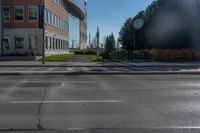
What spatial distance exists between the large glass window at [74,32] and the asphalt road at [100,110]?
84.9 m

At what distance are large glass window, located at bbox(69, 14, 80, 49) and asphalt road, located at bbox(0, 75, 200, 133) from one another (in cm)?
8494

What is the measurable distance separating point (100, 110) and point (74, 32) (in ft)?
324


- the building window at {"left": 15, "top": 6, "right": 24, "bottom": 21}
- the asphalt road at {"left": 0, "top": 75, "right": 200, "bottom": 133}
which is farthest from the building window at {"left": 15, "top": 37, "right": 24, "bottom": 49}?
the asphalt road at {"left": 0, "top": 75, "right": 200, "bottom": 133}

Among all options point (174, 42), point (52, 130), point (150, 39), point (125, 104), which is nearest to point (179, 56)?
point (174, 42)

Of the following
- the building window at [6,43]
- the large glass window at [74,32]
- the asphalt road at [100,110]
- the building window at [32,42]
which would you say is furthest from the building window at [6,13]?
the asphalt road at [100,110]

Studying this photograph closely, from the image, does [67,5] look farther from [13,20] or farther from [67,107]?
[67,107]

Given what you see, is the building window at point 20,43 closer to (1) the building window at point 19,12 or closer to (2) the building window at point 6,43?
(2) the building window at point 6,43

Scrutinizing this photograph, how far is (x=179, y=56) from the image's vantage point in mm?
53344

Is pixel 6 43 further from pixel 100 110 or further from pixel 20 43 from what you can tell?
pixel 100 110

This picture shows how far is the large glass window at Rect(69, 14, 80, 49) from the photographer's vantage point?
100694 mm

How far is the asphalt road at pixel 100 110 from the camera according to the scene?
8.51 metres

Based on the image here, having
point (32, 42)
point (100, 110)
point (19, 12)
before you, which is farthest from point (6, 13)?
point (100, 110)

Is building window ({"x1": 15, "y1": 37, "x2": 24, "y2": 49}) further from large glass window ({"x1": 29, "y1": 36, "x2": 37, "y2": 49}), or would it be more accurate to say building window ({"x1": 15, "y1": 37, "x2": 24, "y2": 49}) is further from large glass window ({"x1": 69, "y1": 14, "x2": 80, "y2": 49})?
large glass window ({"x1": 69, "y1": 14, "x2": 80, "y2": 49})

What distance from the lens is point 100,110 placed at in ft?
34.6
